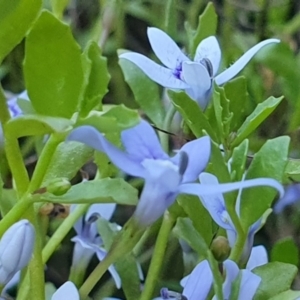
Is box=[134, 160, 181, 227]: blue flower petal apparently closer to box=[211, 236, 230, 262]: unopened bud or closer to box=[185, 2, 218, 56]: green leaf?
box=[211, 236, 230, 262]: unopened bud

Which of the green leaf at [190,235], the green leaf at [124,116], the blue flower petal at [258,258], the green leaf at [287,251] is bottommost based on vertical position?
the green leaf at [287,251]

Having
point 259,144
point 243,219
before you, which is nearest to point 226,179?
point 243,219

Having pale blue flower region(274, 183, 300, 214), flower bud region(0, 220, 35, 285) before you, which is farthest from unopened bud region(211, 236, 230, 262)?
pale blue flower region(274, 183, 300, 214)

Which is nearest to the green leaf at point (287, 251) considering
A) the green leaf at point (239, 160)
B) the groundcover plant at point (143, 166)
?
the groundcover plant at point (143, 166)

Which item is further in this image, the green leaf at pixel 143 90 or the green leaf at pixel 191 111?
the green leaf at pixel 143 90

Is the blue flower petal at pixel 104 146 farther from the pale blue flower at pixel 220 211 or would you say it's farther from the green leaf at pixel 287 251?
the green leaf at pixel 287 251
